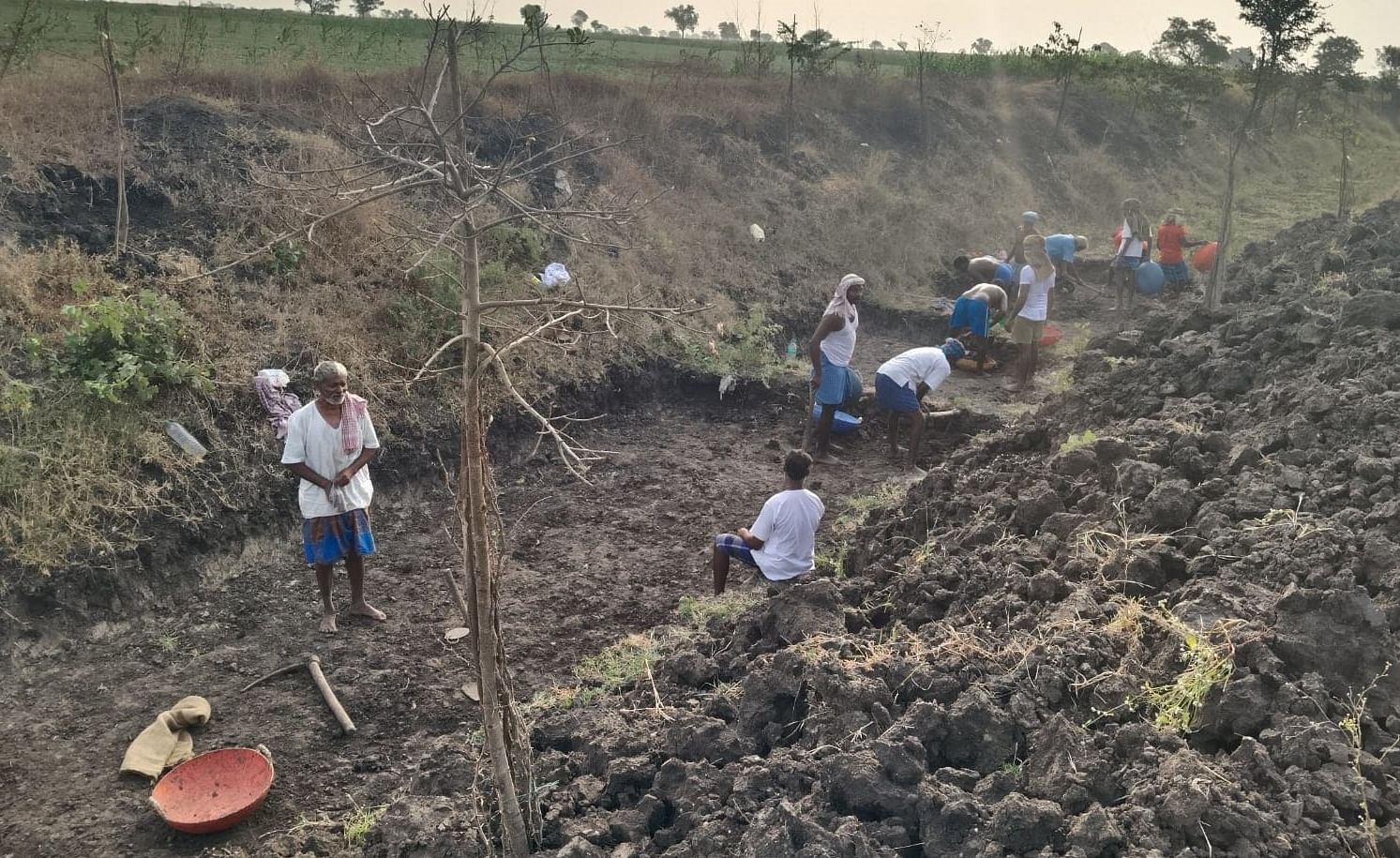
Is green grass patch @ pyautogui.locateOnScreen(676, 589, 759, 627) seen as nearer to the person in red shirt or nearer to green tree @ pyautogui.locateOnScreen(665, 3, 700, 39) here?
the person in red shirt

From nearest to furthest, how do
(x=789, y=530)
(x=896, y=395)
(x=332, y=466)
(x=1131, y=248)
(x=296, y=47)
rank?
1. (x=789, y=530)
2. (x=332, y=466)
3. (x=896, y=395)
4. (x=1131, y=248)
5. (x=296, y=47)

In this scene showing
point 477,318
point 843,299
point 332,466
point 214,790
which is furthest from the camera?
point 843,299

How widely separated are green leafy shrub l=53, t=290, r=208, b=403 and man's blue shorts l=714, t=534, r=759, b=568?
405 centimetres

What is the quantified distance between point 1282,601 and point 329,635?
4.95 m

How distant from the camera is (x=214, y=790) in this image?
163 inches

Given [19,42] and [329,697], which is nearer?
[329,697]

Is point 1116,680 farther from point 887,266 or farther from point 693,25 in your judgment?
point 693,25

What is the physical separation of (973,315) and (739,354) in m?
2.65

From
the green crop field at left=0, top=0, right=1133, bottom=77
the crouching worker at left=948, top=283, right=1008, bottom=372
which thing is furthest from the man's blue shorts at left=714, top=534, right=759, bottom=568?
the crouching worker at left=948, top=283, right=1008, bottom=372

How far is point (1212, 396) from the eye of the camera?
689cm

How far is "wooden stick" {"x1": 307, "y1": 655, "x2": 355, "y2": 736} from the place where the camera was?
15.3 feet

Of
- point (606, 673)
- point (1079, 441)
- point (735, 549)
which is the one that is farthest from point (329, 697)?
point (1079, 441)

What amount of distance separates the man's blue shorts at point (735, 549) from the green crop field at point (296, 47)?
14.1 ft

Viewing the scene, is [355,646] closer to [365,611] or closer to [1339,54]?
[365,611]
